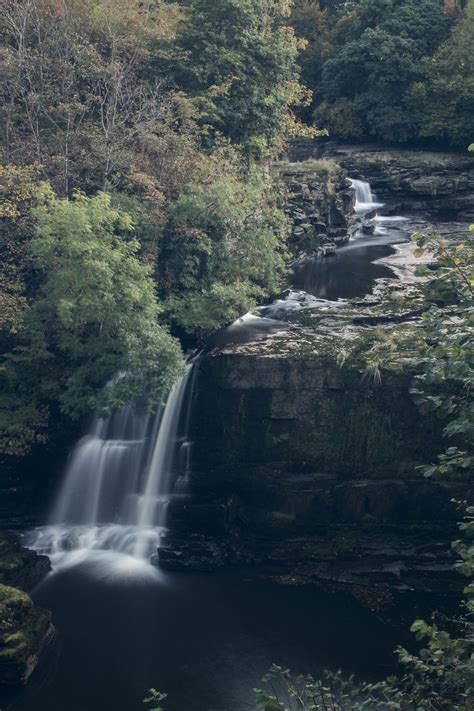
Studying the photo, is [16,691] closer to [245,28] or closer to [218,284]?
[218,284]

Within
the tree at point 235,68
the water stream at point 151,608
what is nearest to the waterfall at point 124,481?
the water stream at point 151,608

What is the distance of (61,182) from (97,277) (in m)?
5.66

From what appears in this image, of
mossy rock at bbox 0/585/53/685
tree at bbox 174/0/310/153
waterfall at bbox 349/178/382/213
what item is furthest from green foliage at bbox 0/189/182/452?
waterfall at bbox 349/178/382/213

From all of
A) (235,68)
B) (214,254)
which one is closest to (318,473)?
(214,254)

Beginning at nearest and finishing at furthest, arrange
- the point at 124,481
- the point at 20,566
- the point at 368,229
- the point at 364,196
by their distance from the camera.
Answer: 1. the point at 20,566
2. the point at 124,481
3. the point at 368,229
4. the point at 364,196

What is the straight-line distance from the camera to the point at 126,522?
20.4 meters

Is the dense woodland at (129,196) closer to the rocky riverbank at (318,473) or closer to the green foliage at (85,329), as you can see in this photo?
the green foliage at (85,329)

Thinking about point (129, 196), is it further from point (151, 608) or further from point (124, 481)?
point (151, 608)

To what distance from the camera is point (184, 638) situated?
1631 centimetres

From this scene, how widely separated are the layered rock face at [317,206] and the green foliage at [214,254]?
817 centimetres

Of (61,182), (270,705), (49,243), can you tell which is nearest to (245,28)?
(61,182)

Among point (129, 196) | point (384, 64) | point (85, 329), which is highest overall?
point (384, 64)

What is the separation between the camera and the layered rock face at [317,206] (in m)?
33.1

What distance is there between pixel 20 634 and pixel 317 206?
79.9ft
